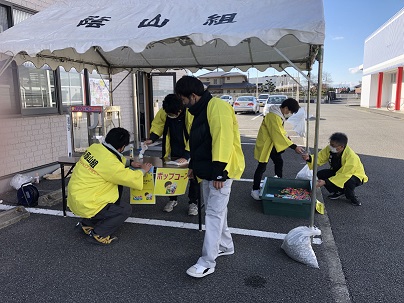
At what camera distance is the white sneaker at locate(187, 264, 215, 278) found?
9.47 feet

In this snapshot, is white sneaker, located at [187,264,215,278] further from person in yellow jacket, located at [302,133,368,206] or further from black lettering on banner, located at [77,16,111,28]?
black lettering on banner, located at [77,16,111,28]

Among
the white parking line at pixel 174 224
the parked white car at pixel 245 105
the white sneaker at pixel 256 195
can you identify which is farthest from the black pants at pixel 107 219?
the parked white car at pixel 245 105

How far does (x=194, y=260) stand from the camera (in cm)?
326

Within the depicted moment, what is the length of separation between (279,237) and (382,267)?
1.07m

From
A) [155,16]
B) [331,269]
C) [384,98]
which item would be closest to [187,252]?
[331,269]

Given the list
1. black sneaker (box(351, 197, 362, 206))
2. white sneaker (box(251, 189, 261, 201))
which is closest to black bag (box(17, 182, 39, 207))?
white sneaker (box(251, 189, 261, 201))

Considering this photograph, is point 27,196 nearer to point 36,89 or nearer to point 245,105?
point 36,89

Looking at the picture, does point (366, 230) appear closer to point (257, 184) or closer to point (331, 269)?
point (331, 269)

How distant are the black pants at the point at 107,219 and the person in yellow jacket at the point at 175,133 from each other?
992 mm

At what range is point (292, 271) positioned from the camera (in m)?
3.06

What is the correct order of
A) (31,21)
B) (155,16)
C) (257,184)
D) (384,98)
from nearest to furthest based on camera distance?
(155,16) < (31,21) < (257,184) < (384,98)

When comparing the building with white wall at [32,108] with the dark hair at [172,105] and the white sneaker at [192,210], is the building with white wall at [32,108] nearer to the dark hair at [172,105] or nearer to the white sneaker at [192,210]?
the dark hair at [172,105]

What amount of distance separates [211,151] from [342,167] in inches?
109

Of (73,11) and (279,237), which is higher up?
(73,11)
